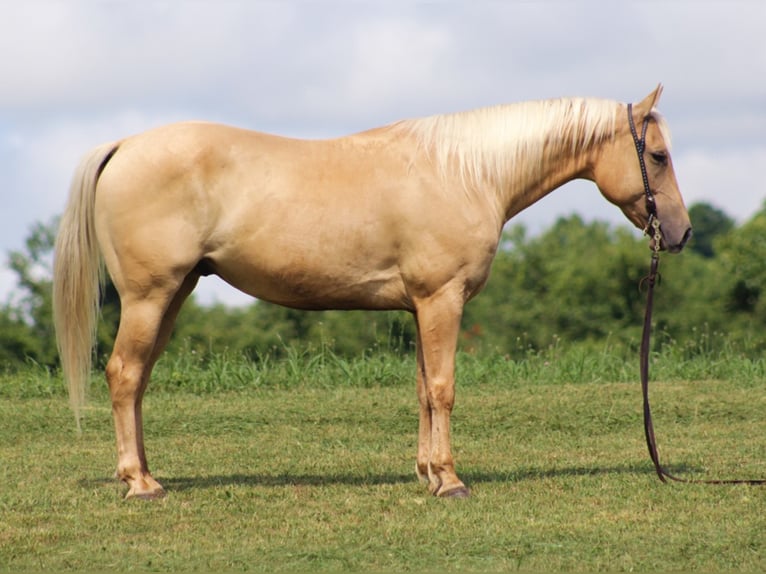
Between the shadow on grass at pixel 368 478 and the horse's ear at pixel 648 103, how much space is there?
2.20 meters

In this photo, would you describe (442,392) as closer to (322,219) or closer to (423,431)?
(423,431)

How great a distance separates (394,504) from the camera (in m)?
5.94

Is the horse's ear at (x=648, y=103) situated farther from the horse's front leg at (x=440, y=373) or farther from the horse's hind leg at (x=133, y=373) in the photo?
the horse's hind leg at (x=133, y=373)

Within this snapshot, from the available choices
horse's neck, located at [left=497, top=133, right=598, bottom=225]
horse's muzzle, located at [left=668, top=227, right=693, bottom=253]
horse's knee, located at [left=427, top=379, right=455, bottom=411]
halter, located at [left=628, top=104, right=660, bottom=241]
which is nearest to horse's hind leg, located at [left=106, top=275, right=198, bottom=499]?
horse's knee, located at [left=427, top=379, right=455, bottom=411]

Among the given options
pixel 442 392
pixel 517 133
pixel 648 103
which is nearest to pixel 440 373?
pixel 442 392

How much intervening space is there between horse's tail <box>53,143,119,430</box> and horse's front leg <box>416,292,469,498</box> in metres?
1.93

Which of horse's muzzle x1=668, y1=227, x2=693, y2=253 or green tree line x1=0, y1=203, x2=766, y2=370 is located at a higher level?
horse's muzzle x1=668, y1=227, x2=693, y2=253

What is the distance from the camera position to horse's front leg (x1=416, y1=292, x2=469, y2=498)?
6141 mm

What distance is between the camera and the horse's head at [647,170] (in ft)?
21.1

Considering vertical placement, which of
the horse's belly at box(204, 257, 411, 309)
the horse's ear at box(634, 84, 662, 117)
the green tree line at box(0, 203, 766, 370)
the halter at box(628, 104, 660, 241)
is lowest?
the green tree line at box(0, 203, 766, 370)

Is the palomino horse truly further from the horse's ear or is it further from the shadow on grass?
the shadow on grass

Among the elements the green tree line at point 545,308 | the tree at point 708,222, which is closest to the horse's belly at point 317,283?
the green tree line at point 545,308

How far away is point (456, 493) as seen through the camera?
6.10m

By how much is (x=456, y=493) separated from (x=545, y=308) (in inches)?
2176
